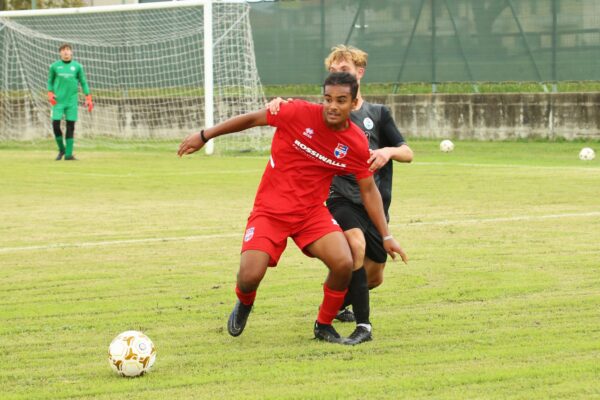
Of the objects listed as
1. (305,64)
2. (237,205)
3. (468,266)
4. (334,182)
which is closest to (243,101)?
(305,64)

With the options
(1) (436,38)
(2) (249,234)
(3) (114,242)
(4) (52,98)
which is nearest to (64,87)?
(4) (52,98)

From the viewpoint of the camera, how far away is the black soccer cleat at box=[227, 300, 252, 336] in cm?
723

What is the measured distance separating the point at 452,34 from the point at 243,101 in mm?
5483

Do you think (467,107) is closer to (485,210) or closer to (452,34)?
(452,34)

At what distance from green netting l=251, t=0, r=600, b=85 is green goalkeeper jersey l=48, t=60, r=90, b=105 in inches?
246

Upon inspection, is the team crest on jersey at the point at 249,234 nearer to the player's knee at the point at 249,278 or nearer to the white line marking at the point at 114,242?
the player's knee at the point at 249,278

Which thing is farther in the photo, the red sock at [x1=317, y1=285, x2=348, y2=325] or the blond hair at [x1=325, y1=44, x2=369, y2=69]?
the blond hair at [x1=325, y1=44, x2=369, y2=69]

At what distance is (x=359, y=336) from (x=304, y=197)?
92 centimetres

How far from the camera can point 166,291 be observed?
893 centimetres

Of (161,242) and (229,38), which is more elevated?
(229,38)

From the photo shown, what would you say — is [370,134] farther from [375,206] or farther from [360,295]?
[360,295]

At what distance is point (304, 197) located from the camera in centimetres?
730

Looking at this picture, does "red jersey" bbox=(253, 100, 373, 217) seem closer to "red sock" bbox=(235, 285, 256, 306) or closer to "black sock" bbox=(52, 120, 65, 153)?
"red sock" bbox=(235, 285, 256, 306)

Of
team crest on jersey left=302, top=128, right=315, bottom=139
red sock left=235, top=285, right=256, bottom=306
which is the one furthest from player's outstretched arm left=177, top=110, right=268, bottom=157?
red sock left=235, top=285, right=256, bottom=306
